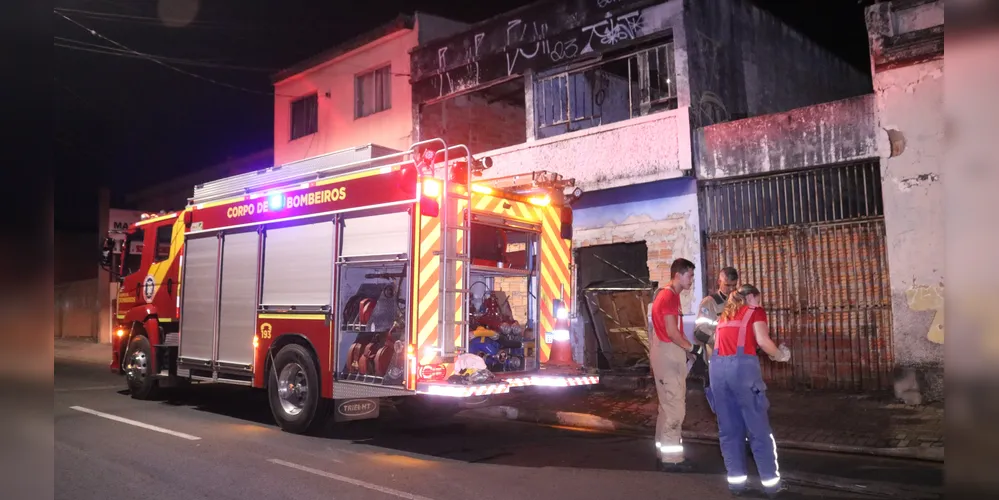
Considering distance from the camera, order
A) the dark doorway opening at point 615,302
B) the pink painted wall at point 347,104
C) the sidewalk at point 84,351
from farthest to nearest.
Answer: the sidewalk at point 84,351, the pink painted wall at point 347,104, the dark doorway opening at point 615,302

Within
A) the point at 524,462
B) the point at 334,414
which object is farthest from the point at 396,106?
the point at 524,462

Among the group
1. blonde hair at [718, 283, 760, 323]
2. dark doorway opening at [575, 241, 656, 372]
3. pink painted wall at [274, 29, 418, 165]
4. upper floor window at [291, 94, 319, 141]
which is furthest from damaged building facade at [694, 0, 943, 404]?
upper floor window at [291, 94, 319, 141]

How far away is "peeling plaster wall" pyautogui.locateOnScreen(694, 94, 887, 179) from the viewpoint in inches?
375

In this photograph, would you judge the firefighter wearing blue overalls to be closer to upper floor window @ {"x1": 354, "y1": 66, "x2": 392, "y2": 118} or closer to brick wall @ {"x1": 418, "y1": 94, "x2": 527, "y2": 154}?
brick wall @ {"x1": 418, "y1": 94, "x2": 527, "y2": 154}

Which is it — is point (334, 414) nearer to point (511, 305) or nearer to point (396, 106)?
point (511, 305)

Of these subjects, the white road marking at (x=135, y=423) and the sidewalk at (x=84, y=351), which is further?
the sidewalk at (x=84, y=351)

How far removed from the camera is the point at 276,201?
8.31 metres

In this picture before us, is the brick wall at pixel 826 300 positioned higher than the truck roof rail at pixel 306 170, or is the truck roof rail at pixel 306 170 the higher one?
the truck roof rail at pixel 306 170

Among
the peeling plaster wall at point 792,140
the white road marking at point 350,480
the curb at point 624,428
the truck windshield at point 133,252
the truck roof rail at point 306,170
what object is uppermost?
the peeling plaster wall at point 792,140

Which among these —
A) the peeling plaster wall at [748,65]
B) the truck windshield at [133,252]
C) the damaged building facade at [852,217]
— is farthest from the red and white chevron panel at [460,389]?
the truck windshield at [133,252]

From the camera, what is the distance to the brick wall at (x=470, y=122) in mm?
16578

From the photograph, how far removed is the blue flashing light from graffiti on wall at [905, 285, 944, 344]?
28.0 feet

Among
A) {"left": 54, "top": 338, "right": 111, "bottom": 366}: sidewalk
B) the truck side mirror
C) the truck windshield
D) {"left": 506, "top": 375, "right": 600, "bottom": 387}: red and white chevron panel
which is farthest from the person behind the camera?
{"left": 54, "top": 338, "right": 111, "bottom": 366}: sidewalk

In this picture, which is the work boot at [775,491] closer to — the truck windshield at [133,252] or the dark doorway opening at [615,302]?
the dark doorway opening at [615,302]
